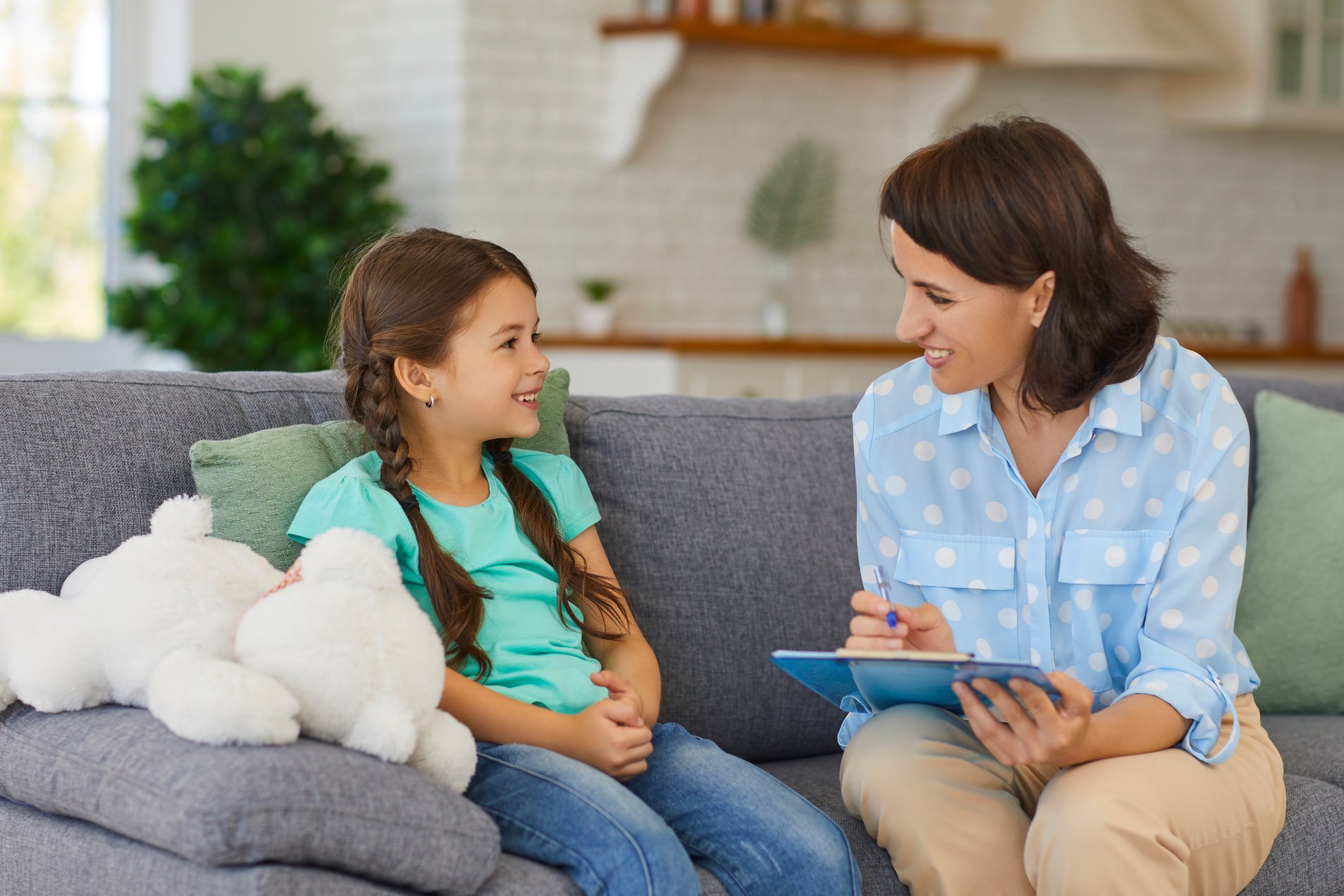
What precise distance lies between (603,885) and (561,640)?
335 mm

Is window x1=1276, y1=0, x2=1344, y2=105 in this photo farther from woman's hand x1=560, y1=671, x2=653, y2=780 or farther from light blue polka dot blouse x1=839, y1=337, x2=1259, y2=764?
woman's hand x1=560, y1=671, x2=653, y2=780

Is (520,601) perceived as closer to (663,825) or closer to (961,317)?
(663,825)

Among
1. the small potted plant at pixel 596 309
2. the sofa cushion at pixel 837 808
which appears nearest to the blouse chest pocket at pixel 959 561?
the sofa cushion at pixel 837 808

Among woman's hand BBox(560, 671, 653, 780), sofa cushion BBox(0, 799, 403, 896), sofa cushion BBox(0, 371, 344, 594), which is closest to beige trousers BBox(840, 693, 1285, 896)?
woman's hand BBox(560, 671, 653, 780)

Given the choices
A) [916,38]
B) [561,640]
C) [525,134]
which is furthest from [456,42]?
[561,640]

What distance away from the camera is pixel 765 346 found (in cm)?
406

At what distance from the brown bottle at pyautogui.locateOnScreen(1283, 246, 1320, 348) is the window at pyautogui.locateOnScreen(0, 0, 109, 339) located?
12.7ft

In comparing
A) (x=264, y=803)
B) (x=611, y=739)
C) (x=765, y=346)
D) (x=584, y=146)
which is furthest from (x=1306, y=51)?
(x=264, y=803)

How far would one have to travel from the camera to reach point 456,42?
406cm

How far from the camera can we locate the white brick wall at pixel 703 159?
13.6 feet

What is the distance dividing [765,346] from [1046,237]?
8.51ft

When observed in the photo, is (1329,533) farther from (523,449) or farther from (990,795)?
(523,449)

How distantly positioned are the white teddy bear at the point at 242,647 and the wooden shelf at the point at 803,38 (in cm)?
298

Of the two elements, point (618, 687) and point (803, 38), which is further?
point (803, 38)
